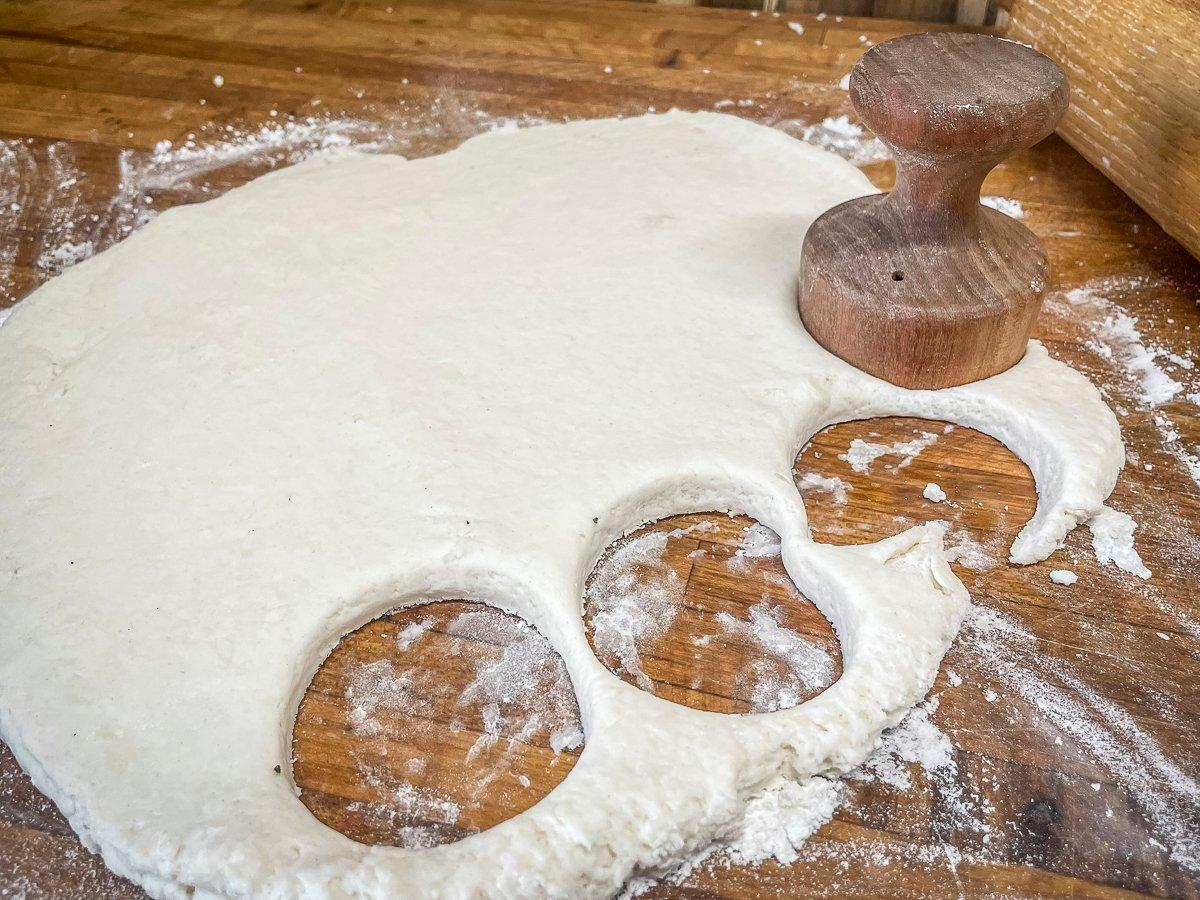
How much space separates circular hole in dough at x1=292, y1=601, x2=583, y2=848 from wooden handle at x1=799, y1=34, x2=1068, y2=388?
58cm

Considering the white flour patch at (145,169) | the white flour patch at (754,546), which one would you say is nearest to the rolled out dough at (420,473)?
the white flour patch at (754,546)

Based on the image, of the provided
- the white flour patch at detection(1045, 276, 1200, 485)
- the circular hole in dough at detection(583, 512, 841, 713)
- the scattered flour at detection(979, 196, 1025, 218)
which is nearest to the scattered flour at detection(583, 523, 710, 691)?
the circular hole in dough at detection(583, 512, 841, 713)

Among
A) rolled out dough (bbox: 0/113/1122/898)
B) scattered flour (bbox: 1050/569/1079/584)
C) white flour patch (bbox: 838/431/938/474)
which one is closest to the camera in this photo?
rolled out dough (bbox: 0/113/1122/898)

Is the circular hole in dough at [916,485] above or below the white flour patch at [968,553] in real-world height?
above

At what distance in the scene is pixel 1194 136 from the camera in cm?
158

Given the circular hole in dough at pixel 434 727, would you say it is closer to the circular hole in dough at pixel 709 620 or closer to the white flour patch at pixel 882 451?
the circular hole in dough at pixel 709 620

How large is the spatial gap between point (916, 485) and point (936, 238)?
1.03ft

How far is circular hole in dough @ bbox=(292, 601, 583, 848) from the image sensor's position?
1038mm

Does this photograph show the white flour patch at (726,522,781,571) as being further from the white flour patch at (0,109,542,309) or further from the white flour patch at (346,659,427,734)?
the white flour patch at (0,109,542,309)

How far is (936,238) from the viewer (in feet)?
4.52

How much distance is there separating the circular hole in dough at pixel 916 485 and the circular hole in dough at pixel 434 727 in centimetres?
40

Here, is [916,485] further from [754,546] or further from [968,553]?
[754,546]

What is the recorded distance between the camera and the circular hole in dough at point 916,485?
1280mm

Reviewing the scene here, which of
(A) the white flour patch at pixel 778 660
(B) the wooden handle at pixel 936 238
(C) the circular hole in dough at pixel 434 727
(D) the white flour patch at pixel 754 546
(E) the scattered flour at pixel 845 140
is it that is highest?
(B) the wooden handle at pixel 936 238
